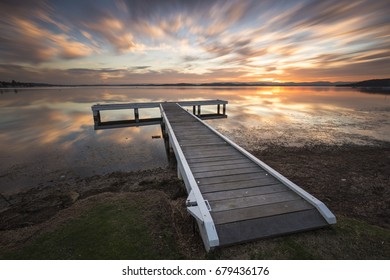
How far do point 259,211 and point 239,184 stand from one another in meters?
0.94

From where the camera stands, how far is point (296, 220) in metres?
3.44

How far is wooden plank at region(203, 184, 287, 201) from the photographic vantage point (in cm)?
399

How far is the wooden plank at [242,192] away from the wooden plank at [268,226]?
0.70 metres

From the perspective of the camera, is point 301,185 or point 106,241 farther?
point 301,185

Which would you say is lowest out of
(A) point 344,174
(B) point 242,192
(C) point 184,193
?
(C) point 184,193

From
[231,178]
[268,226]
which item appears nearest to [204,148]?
[231,178]

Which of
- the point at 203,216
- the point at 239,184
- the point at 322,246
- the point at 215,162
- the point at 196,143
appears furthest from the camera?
the point at 196,143

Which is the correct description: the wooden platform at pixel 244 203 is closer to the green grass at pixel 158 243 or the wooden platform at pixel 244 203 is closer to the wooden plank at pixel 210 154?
the green grass at pixel 158 243

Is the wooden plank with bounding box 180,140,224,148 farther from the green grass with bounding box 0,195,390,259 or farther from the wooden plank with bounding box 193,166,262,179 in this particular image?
the green grass with bounding box 0,195,390,259

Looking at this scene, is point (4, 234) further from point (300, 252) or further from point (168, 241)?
point (300, 252)

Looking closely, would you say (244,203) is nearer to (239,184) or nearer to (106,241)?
(239,184)

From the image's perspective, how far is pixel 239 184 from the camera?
14.6 ft

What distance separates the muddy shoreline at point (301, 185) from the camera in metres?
5.19
